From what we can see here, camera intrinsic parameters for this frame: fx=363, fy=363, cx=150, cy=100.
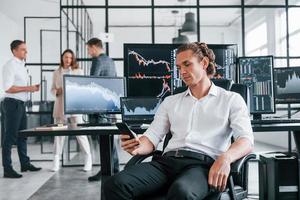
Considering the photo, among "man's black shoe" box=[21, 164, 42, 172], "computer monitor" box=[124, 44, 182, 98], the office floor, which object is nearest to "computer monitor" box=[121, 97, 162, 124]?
"computer monitor" box=[124, 44, 182, 98]

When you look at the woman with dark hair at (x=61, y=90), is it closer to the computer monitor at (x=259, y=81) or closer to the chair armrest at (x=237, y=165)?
the computer monitor at (x=259, y=81)

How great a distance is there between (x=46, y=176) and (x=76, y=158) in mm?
1338

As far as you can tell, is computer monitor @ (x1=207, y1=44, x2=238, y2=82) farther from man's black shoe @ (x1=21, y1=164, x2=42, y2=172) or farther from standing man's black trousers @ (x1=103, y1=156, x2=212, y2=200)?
man's black shoe @ (x1=21, y1=164, x2=42, y2=172)

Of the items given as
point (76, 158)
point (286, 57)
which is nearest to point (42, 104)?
point (76, 158)

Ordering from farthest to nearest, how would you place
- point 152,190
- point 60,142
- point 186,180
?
point 60,142
point 152,190
point 186,180

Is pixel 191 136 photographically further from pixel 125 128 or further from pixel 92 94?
pixel 92 94

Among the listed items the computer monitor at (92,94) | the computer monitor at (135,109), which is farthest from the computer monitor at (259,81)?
the computer monitor at (92,94)

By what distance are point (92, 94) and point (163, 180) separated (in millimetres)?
1168

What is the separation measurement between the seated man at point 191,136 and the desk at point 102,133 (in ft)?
1.21

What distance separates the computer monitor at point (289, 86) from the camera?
297 centimetres

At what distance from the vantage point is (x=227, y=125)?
5.62 ft

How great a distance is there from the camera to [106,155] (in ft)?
7.37

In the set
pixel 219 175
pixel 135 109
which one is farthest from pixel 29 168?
pixel 219 175

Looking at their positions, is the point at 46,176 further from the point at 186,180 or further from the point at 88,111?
the point at 186,180
